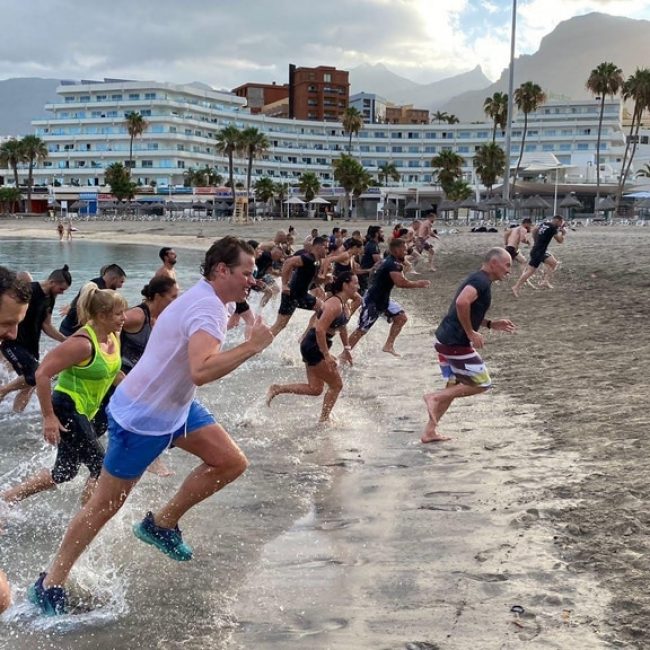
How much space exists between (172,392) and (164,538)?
954mm

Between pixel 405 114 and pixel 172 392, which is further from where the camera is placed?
pixel 405 114

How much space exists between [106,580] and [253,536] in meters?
1.02

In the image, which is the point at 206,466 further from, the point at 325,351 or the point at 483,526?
the point at 325,351

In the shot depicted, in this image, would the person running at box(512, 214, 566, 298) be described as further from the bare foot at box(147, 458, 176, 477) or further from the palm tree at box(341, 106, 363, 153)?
the palm tree at box(341, 106, 363, 153)

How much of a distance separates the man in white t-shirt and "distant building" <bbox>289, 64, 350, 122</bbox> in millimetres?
131179

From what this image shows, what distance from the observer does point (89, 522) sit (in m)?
3.69

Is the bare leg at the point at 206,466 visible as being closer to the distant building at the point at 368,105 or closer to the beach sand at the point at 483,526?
the beach sand at the point at 483,526

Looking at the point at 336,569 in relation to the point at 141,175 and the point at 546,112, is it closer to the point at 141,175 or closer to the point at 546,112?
the point at 141,175

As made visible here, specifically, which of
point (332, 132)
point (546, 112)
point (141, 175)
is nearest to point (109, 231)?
point (141, 175)

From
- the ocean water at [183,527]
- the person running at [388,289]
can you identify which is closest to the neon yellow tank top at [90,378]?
the ocean water at [183,527]

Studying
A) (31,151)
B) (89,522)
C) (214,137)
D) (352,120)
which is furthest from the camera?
(214,137)

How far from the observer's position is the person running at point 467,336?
635 centimetres

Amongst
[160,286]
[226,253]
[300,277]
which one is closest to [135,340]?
[160,286]

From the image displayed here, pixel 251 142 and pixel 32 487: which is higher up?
pixel 251 142
